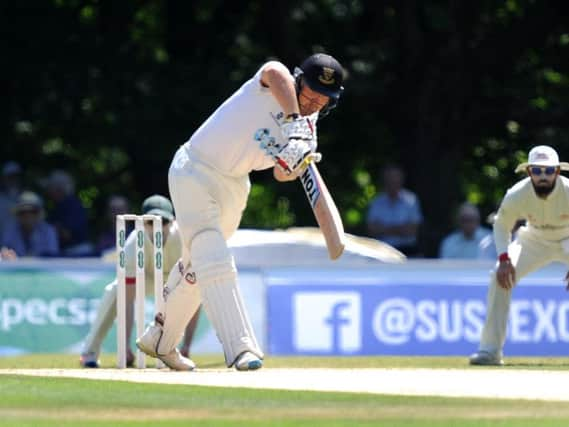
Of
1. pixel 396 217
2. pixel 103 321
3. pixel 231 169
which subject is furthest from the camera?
pixel 396 217

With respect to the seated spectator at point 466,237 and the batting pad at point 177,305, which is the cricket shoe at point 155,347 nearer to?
the batting pad at point 177,305

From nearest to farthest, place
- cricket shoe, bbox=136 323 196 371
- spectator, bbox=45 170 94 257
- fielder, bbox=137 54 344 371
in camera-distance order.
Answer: fielder, bbox=137 54 344 371 < cricket shoe, bbox=136 323 196 371 < spectator, bbox=45 170 94 257

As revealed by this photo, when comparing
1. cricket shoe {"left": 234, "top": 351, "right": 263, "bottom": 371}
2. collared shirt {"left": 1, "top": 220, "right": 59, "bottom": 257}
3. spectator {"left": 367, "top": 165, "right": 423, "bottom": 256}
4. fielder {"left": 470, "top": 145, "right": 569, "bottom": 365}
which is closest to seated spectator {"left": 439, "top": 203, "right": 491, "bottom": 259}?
spectator {"left": 367, "top": 165, "right": 423, "bottom": 256}

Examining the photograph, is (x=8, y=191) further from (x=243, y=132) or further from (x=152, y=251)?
(x=243, y=132)

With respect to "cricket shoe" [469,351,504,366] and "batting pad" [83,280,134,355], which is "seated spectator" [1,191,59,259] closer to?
"batting pad" [83,280,134,355]

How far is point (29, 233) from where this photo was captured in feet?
58.2

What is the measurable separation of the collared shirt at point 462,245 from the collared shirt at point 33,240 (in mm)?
3898

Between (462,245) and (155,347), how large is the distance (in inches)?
305

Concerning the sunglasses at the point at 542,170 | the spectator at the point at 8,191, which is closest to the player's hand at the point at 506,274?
the sunglasses at the point at 542,170

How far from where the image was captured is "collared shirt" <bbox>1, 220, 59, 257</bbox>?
1770 centimetres

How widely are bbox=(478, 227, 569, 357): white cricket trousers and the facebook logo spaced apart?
3.10 meters

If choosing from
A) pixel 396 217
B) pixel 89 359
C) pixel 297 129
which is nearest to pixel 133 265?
pixel 89 359

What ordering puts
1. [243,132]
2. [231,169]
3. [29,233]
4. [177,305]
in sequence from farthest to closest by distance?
1. [29,233]
2. [177,305]
3. [231,169]
4. [243,132]

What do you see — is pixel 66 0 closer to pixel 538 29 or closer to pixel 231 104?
pixel 538 29
